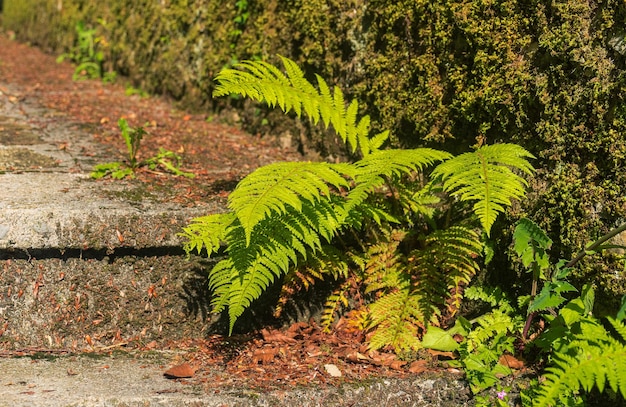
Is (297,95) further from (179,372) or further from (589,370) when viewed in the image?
(589,370)

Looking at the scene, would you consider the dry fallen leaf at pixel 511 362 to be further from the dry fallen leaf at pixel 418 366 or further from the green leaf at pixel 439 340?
the dry fallen leaf at pixel 418 366

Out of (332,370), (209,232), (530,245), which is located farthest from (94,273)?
(530,245)

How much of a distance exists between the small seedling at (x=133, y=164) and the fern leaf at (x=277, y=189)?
1.08 meters

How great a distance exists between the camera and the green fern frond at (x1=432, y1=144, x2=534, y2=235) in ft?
8.48

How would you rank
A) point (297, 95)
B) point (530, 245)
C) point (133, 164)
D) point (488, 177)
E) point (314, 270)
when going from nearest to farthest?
point (488, 177) < point (530, 245) < point (314, 270) < point (297, 95) < point (133, 164)

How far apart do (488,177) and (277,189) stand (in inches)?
31.0

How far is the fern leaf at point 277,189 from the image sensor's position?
257 cm

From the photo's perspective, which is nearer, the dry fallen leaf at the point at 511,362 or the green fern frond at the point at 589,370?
the green fern frond at the point at 589,370

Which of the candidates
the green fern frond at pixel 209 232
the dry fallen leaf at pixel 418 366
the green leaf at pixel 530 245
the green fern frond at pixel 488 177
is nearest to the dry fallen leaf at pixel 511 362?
the dry fallen leaf at pixel 418 366

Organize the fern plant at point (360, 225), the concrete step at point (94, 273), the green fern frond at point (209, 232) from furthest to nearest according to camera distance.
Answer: the concrete step at point (94, 273)
the green fern frond at point (209, 232)
the fern plant at point (360, 225)

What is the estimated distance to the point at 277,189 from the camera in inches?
106

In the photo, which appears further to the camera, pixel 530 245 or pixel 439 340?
pixel 439 340

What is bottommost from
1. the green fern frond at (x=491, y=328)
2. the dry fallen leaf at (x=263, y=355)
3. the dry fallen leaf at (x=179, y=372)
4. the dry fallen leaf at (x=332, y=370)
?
the dry fallen leaf at (x=179, y=372)

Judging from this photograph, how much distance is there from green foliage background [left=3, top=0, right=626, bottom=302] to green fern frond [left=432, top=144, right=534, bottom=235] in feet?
0.73
